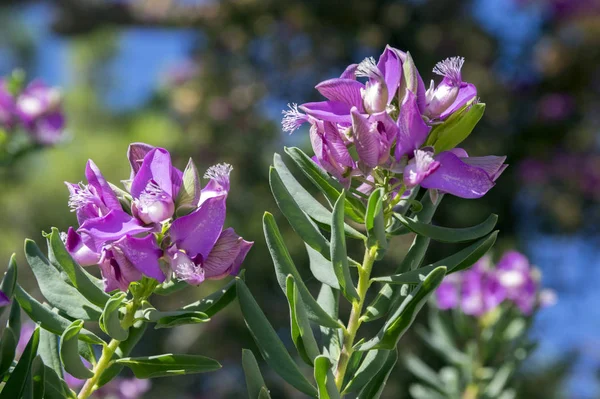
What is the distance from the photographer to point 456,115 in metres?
0.72

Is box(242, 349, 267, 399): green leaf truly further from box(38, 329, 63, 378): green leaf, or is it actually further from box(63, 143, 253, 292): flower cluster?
box(38, 329, 63, 378): green leaf

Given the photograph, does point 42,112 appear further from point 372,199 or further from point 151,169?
point 372,199

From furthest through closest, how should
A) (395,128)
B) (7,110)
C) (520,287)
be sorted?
(7,110) → (520,287) → (395,128)

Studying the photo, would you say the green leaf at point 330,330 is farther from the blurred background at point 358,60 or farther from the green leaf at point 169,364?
the blurred background at point 358,60

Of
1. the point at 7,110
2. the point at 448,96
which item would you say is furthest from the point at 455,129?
the point at 7,110

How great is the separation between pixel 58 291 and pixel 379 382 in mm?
304

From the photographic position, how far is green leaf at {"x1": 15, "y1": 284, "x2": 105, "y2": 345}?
650mm

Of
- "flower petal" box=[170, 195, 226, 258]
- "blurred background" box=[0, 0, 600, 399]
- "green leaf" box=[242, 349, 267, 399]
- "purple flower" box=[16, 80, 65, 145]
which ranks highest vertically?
"flower petal" box=[170, 195, 226, 258]

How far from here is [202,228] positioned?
2.21 feet

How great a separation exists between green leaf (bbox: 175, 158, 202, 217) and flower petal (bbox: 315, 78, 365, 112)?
0.14 metres

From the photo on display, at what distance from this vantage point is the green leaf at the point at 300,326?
0.64 meters

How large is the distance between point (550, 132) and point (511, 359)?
4625mm

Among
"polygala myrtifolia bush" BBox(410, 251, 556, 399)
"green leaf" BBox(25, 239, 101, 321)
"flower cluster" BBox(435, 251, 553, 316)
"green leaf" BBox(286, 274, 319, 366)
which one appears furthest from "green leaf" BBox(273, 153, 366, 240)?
"flower cluster" BBox(435, 251, 553, 316)

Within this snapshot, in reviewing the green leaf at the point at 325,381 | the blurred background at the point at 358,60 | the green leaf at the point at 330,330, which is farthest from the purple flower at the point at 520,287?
the blurred background at the point at 358,60
